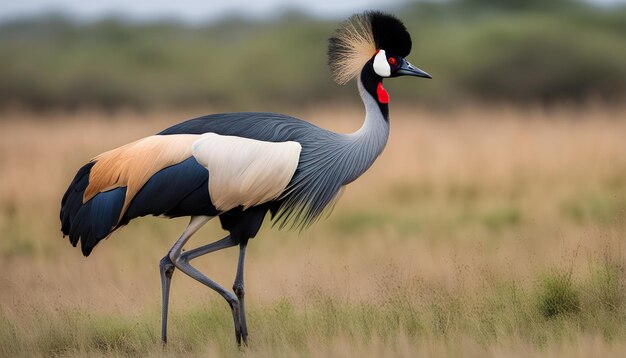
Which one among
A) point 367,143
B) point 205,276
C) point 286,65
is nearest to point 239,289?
point 205,276

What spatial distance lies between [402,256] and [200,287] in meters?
1.57

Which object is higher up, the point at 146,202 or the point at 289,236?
the point at 146,202

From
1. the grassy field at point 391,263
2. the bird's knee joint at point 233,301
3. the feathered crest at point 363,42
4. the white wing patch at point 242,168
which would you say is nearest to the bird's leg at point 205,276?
the bird's knee joint at point 233,301

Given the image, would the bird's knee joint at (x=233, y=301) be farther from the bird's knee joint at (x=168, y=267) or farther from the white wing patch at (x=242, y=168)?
the white wing patch at (x=242, y=168)

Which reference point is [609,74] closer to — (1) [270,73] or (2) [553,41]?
(2) [553,41]

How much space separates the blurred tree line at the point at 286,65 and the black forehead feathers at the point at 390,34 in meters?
12.4

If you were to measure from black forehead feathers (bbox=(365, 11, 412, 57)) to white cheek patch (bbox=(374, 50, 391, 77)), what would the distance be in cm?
5

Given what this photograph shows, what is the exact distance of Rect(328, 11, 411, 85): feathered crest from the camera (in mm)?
6164

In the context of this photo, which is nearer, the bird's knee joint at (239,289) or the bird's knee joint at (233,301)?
the bird's knee joint at (233,301)

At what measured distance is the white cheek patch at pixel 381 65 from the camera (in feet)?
20.0

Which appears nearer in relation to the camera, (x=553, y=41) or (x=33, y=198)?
(x=33, y=198)

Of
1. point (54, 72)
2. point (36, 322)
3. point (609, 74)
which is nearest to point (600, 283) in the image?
point (36, 322)

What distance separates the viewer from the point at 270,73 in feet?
76.1

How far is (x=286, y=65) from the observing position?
23.5 m
